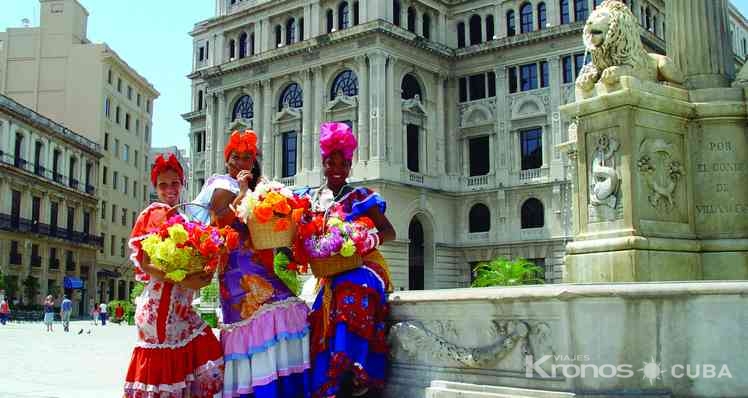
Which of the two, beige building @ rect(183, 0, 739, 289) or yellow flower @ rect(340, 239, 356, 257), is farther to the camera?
beige building @ rect(183, 0, 739, 289)

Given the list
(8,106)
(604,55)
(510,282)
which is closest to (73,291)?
(8,106)

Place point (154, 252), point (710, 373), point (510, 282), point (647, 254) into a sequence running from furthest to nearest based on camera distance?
point (510, 282) → point (647, 254) → point (154, 252) → point (710, 373)

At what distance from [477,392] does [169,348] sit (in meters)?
2.21

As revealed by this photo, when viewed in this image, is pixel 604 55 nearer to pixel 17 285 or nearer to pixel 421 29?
pixel 421 29

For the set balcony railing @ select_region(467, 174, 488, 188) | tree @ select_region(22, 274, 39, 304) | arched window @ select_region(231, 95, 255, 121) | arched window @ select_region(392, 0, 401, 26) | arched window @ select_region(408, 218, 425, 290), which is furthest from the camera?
arched window @ select_region(231, 95, 255, 121)

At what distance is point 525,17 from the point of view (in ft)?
162

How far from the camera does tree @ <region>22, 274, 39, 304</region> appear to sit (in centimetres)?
5056

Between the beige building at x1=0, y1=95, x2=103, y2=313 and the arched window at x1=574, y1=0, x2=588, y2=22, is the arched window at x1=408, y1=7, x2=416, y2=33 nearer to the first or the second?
the arched window at x1=574, y1=0, x2=588, y2=22

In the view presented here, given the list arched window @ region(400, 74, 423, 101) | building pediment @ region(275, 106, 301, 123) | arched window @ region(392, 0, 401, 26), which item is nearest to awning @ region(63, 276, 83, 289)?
building pediment @ region(275, 106, 301, 123)

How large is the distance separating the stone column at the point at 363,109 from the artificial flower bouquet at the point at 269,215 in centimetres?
3994

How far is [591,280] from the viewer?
7.30 meters

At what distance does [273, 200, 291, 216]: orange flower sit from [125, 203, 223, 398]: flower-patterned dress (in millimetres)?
867

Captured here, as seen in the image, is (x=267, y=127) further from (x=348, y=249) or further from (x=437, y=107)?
(x=348, y=249)

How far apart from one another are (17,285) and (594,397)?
5051cm
